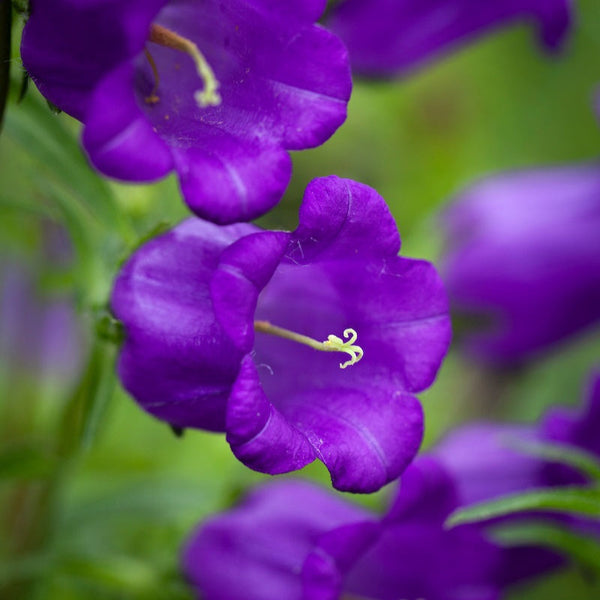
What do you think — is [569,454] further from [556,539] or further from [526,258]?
[526,258]

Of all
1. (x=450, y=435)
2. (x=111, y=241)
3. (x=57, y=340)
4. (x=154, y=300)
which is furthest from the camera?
(x=57, y=340)

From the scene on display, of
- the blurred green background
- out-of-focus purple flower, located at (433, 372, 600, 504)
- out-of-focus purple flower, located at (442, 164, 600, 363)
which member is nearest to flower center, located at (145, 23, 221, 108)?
the blurred green background

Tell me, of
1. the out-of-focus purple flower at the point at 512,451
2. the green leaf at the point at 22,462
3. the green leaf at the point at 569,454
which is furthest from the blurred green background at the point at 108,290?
the green leaf at the point at 569,454

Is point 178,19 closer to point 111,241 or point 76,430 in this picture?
point 111,241

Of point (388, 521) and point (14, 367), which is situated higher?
point (388, 521)

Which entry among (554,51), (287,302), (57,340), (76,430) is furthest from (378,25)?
(57,340)

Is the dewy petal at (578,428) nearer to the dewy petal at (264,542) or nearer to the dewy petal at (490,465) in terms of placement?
the dewy petal at (490,465)

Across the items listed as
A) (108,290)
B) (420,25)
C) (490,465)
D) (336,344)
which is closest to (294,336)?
(336,344)
